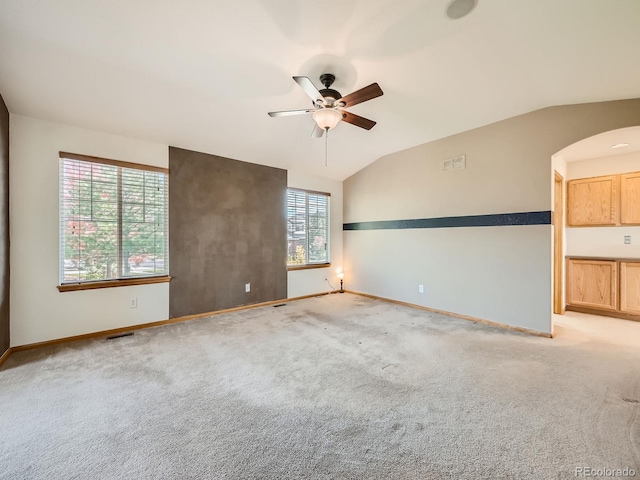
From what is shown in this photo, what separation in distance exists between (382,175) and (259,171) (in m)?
2.33

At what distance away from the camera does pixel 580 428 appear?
5.65 ft

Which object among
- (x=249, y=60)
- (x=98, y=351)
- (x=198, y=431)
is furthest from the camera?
(x=98, y=351)

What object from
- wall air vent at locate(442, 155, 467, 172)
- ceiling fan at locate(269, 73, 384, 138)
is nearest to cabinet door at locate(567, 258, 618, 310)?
wall air vent at locate(442, 155, 467, 172)

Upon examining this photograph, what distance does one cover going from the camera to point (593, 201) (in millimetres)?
4191

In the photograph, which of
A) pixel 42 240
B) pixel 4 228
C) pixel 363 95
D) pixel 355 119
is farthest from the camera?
pixel 42 240

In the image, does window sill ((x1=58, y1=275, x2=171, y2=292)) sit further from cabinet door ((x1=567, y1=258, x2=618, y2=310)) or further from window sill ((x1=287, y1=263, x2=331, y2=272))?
cabinet door ((x1=567, y1=258, x2=618, y2=310))

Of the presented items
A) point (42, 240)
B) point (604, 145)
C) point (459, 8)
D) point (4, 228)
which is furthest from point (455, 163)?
point (4, 228)

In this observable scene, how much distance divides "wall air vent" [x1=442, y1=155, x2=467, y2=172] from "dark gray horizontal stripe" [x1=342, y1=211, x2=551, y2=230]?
764 millimetres

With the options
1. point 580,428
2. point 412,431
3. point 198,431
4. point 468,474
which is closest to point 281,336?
point 198,431

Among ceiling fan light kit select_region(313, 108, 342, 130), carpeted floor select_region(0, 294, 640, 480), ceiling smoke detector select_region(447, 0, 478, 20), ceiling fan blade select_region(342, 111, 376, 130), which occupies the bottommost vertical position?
carpeted floor select_region(0, 294, 640, 480)

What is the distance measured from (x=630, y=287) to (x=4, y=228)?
7815 mm

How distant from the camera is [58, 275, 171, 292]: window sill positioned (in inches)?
124

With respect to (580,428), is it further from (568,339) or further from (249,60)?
(249,60)

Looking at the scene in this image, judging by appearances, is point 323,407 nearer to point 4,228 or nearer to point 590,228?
point 4,228
